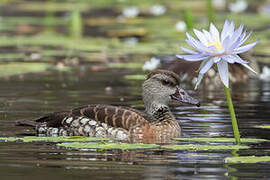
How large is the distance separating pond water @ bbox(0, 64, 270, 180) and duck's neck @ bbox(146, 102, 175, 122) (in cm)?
28

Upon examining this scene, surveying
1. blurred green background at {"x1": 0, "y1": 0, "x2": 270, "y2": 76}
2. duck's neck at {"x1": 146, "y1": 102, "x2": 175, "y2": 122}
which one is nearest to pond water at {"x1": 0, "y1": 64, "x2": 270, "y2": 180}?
duck's neck at {"x1": 146, "y1": 102, "x2": 175, "y2": 122}

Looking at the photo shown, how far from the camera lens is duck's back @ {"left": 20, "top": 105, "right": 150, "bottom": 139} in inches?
345

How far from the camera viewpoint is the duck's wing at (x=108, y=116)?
8.80 metres

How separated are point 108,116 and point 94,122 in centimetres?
17

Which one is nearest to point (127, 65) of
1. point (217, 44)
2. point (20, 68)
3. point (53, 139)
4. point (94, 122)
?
point (20, 68)

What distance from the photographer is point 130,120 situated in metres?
8.82

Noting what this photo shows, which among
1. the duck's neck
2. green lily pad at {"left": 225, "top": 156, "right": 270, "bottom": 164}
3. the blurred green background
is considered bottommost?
green lily pad at {"left": 225, "top": 156, "right": 270, "bottom": 164}

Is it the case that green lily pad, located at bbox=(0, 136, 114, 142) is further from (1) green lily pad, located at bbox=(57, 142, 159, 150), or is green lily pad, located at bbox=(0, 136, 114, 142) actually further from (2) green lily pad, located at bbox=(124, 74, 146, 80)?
(2) green lily pad, located at bbox=(124, 74, 146, 80)

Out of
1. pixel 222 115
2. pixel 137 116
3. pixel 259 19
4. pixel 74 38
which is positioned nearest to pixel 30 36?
pixel 74 38

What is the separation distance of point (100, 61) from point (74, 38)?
368cm

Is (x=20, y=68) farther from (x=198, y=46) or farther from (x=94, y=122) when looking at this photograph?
(x=198, y=46)

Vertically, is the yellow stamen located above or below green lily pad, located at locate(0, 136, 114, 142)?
above

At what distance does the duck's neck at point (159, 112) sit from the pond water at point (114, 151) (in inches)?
11.0

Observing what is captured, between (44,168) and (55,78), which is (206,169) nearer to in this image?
(44,168)
